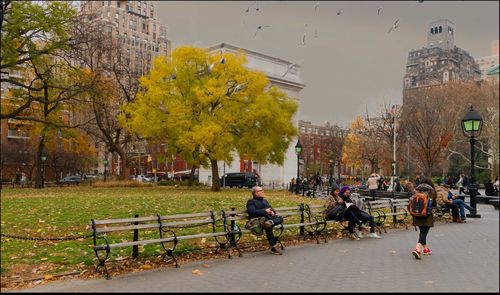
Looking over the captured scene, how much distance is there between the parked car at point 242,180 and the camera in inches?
1916

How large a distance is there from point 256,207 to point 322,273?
2.89m

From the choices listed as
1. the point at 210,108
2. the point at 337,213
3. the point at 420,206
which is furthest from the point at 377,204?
the point at 210,108

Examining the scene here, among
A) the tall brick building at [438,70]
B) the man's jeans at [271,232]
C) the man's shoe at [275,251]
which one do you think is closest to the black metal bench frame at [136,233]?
the man's jeans at [271,232]

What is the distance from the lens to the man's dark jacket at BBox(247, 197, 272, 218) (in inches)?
406

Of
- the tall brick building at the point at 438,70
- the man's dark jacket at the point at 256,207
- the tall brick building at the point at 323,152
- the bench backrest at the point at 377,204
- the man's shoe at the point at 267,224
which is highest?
the tall brick building at the point at 438,70

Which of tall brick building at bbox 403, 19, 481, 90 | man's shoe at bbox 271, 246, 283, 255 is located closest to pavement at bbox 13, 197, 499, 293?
man's shoe at bbox 271, 246, 283, 255

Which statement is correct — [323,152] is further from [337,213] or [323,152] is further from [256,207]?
[256,207]

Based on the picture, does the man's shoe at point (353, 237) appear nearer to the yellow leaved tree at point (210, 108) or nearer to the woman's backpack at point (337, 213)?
the woman's backpack at point (337, 213)

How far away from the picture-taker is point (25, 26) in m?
20.3

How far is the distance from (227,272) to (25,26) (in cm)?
1703

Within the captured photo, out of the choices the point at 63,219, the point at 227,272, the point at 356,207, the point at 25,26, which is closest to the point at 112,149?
the point at 25,26

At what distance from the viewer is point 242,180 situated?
4888cm

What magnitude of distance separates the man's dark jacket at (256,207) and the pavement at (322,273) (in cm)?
88

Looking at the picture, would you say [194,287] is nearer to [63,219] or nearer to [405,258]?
[405,258]
